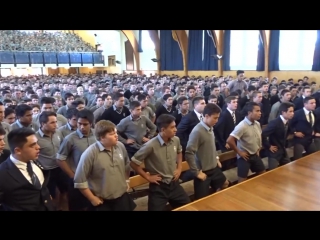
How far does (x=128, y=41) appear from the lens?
24.9 m

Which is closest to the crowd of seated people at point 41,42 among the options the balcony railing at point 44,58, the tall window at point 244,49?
the balcony railing at point 44,58

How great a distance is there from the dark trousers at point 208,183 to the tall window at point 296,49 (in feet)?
36.5

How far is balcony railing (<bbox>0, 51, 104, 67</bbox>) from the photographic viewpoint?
69.1 feet

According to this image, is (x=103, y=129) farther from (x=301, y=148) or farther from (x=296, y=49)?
(x=296, y=49)

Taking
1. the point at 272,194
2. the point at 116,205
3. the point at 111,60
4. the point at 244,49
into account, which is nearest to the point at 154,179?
the point at 116,205

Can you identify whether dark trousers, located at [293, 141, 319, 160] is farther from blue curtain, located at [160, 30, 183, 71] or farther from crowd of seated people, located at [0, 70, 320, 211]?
blue curtain, located at [160, 30, 183, 71]

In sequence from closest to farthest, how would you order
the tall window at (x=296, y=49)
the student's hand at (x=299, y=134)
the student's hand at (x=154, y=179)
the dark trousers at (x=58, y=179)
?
the student's hand at (x=154, y=179), the dark trousers at (x=58, y=179), the student's hand at (x=299, y=134), the tall window at (x=296, y=49)

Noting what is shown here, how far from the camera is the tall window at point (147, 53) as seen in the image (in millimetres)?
23047

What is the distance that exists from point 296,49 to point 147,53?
494 inches

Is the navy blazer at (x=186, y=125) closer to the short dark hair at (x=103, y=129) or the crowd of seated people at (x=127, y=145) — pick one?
the crowd of seated people at (x=127, y=145)

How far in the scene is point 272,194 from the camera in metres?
2.51

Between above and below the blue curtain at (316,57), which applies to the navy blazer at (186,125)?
below
